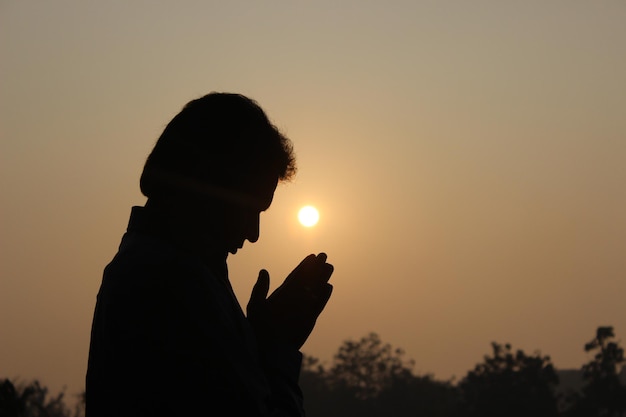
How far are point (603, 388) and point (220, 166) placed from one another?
330ft

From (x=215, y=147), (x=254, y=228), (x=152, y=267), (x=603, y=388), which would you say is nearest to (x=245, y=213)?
(x=254, y=228)

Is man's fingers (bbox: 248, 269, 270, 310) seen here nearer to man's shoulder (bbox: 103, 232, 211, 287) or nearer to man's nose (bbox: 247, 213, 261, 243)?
man's nose (bbox: 247, 213, 261, 243)

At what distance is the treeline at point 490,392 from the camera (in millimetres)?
98500

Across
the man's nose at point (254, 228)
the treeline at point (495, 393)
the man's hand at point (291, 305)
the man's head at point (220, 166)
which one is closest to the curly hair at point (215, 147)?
the man's head at point (220, 166)

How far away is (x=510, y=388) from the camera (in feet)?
333

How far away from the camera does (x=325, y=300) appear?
11.9 feet

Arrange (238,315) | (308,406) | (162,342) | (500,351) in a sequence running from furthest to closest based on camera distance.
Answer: (308,406) < (500,351) < (238,315) < (162,342)

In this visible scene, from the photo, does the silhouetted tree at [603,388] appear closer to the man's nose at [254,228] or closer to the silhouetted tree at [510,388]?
the silhouetted tree at [510,388]

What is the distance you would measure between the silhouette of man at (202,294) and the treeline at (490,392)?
319 feet

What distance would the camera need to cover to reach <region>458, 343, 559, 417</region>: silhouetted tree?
3893 inches

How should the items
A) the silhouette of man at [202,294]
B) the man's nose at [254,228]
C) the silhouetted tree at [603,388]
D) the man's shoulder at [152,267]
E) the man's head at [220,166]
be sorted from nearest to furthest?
1. the silhouette of man at [202,294]
2. the man's shoulder at [152,267]
3. the man's head at [220,166]
4. the man's nose at [254,228]
5. the silhouetted tree at [603,388]

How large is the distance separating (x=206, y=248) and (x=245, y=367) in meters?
0.46

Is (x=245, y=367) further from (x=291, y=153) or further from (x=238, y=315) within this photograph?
(x=291, y=153)

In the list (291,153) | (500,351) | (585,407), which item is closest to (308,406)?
(500,351)
